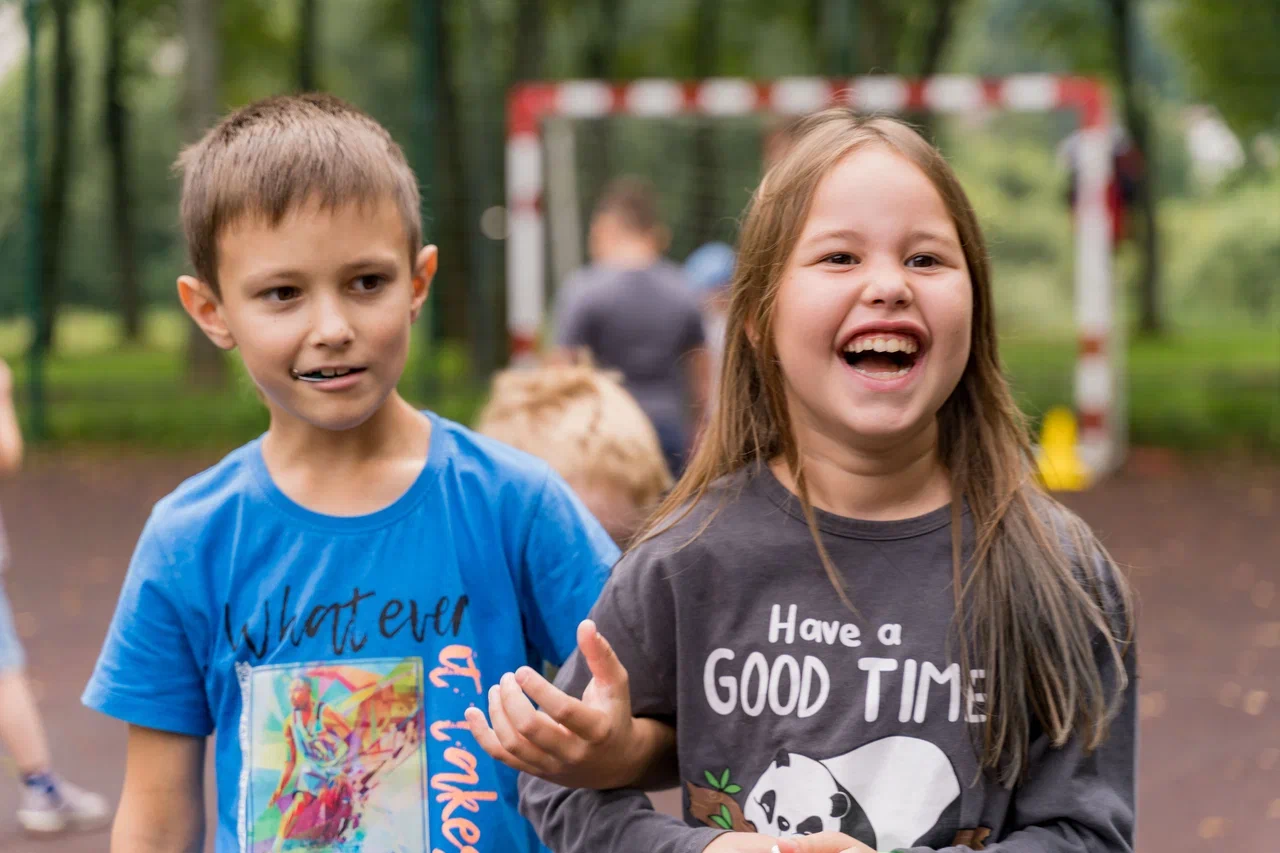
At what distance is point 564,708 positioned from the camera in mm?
1535

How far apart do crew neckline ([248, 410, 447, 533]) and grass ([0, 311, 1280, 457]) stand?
10.0m

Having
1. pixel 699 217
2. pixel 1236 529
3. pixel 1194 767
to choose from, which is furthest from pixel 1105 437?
pixel 1194 767

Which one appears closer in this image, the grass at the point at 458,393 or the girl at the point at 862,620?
the girl at the point at 862,620

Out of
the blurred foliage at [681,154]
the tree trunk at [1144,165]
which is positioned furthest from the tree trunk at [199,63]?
the tree trunk at [1144,165]

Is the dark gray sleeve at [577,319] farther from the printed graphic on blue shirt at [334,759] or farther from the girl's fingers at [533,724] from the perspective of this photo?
the girl's fingers at [533,724]

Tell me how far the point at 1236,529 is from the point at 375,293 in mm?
8417

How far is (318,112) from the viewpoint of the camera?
6.64ft

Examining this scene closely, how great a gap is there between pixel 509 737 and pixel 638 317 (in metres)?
4.83

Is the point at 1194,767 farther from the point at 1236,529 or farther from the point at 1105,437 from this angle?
the point at 1105,437

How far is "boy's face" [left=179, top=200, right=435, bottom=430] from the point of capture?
73.3 inches

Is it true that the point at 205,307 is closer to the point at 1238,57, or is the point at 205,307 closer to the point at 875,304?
the point at 875,304

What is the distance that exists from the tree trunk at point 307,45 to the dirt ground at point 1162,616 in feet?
32.9

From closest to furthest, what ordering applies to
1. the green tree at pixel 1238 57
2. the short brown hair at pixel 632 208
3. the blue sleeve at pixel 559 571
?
the blue sleeve at pixel 559 571, the short brown hair at pixel 632 208, the green tree at pixel 1238 57

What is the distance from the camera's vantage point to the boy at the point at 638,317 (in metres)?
6.27
